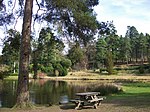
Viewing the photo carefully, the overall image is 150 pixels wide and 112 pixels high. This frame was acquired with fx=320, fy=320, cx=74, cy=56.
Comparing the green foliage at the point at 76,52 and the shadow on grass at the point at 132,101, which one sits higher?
the green foliage at the point at 76,52

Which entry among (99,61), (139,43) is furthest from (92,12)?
(139,43)

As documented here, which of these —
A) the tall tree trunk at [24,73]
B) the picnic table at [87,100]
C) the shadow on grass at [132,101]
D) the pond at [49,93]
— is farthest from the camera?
the pond at [49,93]

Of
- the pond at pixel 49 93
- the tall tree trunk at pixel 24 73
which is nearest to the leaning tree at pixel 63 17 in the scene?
the tall tree trunk at pixel 24 73

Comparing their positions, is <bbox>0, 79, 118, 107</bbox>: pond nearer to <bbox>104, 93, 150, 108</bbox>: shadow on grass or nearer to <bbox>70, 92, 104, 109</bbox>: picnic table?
<bbox>104, 93, 150, 108</bbox>: shadow on grass

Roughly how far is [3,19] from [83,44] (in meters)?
4.68

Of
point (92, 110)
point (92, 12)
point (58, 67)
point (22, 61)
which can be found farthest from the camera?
point (58, 67)

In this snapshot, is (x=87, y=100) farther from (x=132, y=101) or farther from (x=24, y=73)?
(x=24, y=73)

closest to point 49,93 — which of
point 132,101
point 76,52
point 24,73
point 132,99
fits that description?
point 132,99

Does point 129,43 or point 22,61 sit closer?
point 22,61

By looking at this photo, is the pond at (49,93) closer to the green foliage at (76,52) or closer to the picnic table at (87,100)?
the green foliage at (76,52)

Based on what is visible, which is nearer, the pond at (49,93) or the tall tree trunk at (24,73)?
the tall tree trunk at (24,73)

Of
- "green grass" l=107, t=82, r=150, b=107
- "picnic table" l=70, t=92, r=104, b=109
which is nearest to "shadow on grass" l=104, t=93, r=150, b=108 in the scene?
"green grass" l=107, t=82, r=150, b=107

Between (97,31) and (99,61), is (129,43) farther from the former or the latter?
(97,31)

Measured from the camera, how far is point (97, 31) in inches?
709
